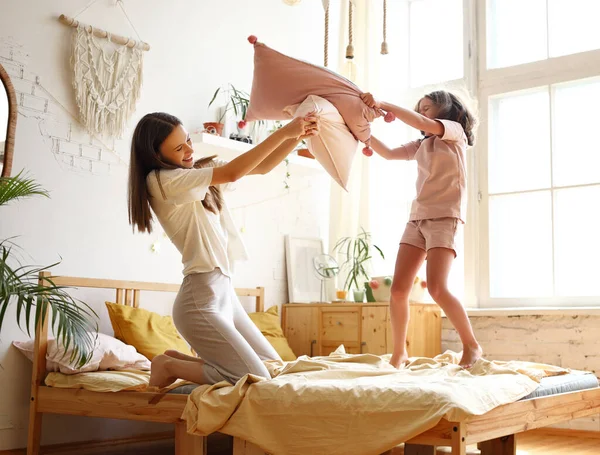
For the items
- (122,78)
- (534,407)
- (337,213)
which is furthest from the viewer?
(337,213)

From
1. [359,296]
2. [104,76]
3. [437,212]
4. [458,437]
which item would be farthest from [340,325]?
[458,437]

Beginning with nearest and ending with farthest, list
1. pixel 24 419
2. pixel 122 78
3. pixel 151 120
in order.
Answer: pixel 151 120 < pixel 24 419 < pixel 122 78

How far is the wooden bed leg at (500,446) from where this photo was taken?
282 centimetres

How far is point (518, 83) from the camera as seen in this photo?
4.51 meters

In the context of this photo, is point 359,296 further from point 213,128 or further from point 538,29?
point 538,29

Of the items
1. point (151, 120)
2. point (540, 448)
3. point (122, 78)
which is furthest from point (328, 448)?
→ point (122, 78)

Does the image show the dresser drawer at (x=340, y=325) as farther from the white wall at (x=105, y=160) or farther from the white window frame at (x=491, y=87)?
the white window frame at (x=491, y=87)

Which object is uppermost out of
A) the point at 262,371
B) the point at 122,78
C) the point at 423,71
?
the point at 423,71

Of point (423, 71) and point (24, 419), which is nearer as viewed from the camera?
point (24, 419)

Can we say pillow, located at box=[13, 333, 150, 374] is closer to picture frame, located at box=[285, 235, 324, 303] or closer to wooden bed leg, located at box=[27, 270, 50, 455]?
wooden bed leg, located at box=[27, 270, 50, 455]

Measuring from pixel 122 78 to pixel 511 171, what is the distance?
7.85ft

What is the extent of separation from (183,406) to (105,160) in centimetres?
172

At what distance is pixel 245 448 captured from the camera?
7.54 ft

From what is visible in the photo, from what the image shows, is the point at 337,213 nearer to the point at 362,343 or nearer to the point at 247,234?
the point at 247,234
